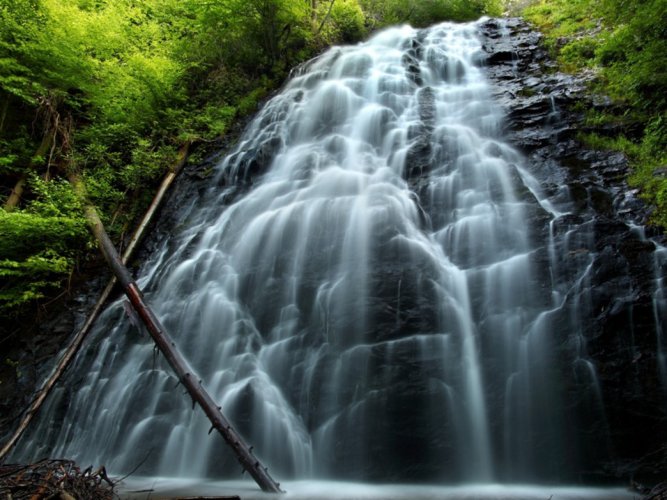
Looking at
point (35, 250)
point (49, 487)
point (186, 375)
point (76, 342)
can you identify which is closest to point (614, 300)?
point (186, 375)

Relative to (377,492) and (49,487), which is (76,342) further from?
(377,492)

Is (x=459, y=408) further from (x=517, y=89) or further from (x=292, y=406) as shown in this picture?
(x=517, y=89)

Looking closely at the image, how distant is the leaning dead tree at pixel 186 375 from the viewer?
3.88 meters

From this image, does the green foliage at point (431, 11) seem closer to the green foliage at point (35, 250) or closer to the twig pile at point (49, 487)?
the green foliage at point (35, 250)

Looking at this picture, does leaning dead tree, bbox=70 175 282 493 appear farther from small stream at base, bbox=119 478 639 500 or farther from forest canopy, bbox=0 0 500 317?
forest canopy, bbox=0 0 500 317

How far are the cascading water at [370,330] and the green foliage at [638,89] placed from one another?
124 cm

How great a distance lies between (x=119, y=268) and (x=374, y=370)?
4.78 meters

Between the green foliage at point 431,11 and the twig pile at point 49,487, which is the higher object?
the green foliage at point 431,11

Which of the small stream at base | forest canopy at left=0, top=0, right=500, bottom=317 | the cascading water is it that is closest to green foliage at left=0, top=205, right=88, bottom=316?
forest canopy at left=0, top=0, right=500, bottom=317

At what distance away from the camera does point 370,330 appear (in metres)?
4.88

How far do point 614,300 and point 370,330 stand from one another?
108 inches

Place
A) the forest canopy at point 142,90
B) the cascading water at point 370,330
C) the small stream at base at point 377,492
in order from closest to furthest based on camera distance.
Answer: the small stream at base at point 377,492 → the cascading water at point 370,330 → the forest canopy at point 142,90

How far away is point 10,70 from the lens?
8602 mm

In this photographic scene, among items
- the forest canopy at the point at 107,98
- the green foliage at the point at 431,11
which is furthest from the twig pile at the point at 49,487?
the green foliage at the point at 431,11
